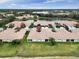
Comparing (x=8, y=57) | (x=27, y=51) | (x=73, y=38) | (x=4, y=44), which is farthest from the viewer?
(x=73, y=38)

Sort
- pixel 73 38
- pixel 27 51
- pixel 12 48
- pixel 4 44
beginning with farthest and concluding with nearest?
pixel 73 38 < pixel 4 44 < pixel 12 48 < pixel 27 51

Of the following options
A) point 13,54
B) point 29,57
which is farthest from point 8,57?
point 29,57

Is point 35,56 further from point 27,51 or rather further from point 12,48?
point 12,48

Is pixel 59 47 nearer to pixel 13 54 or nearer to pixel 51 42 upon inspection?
pixel 51 42

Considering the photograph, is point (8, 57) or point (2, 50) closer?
point (8, 57)

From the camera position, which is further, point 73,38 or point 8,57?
point 73,38

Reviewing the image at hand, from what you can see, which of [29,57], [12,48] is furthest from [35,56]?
[12,48]
